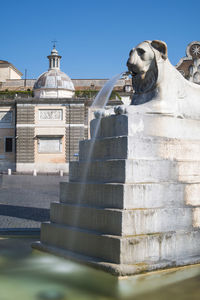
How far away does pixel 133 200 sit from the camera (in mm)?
4527

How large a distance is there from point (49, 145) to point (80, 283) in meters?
32.0

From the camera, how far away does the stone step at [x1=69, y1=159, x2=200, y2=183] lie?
4.64 m

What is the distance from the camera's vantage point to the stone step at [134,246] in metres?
4.34

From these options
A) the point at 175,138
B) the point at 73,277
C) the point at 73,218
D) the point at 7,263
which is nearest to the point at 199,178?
the point at 175,138

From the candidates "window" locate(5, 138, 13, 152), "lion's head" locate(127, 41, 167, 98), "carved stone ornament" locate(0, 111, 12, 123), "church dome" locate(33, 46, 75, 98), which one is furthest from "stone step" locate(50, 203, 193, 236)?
"church dome" locate(33, 46, 75, 98)

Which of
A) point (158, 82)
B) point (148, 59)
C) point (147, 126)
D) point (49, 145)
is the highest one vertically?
point (49, 145)

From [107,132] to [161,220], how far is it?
1278 mm

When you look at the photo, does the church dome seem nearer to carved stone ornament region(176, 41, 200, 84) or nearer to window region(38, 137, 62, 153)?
window region(38, 137, 62, 153)

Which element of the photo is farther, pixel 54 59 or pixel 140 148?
pixel 54 59

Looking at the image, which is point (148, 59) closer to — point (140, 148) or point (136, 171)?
point (140, 148)

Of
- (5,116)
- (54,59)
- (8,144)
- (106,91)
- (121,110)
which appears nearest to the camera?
(121,110)

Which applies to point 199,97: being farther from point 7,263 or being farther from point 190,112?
point 7,263

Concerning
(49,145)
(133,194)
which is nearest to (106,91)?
(133,194)

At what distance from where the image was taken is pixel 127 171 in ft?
15.1
